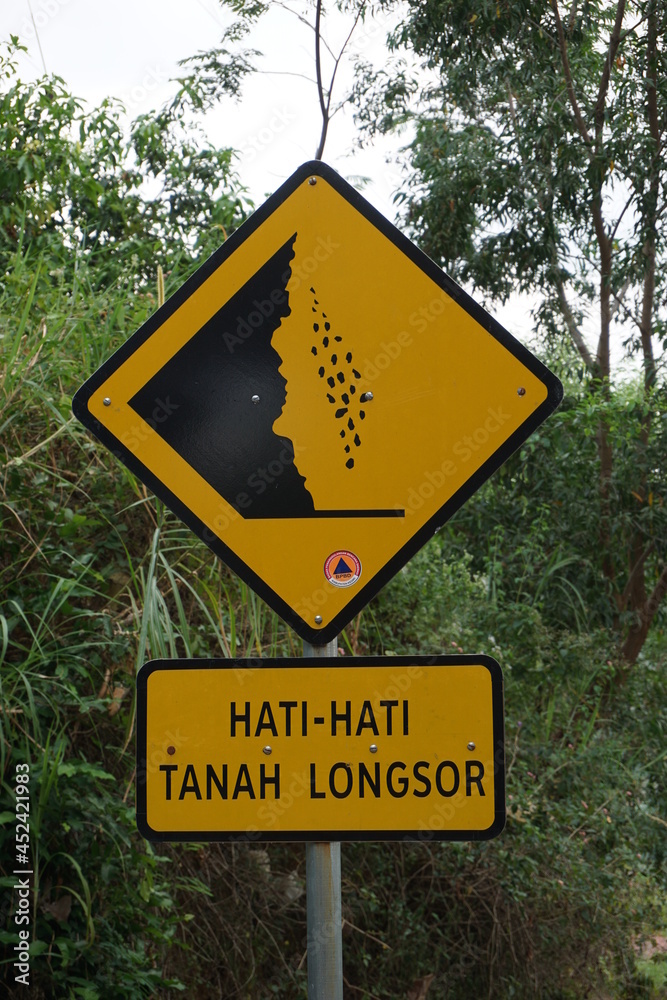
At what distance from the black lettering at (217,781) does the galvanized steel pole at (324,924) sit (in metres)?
0.16

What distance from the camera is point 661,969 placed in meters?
5.57

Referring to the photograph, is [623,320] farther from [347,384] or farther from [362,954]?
[347,384]

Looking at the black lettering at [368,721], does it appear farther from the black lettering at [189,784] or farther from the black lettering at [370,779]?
the black lettering at [189,784]

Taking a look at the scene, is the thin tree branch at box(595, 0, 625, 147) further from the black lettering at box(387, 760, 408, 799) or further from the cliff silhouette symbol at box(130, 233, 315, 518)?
the black lettering at box(387, 760, 408, 799)

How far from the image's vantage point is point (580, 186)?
695 cm

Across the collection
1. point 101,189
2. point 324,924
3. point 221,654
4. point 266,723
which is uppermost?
point 101,189

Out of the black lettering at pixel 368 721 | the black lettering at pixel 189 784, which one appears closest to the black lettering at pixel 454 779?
the black lettering at pixel 368 721

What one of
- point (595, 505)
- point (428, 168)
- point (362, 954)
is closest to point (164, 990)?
point (362, 954)

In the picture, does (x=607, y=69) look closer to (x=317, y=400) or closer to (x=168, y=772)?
(x=317, y=400)

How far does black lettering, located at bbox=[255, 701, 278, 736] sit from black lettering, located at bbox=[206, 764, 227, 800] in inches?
3.3

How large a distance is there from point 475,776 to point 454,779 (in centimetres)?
3

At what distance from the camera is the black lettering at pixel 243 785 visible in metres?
1.52

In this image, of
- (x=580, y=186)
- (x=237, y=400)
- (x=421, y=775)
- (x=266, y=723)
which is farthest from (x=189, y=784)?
(x=580, y=186)

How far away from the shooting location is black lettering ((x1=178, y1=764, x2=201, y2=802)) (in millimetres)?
1525
